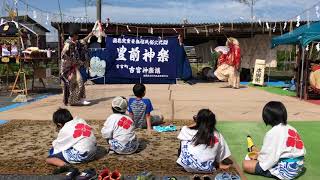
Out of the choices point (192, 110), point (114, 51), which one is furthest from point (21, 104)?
point (114, 51)

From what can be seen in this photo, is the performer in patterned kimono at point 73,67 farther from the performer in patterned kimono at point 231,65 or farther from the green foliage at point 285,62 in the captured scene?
the green foliage at point 285,62

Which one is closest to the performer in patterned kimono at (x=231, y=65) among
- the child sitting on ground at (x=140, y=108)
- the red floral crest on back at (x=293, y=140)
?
the child sitting on ground at (x=140, y=108)

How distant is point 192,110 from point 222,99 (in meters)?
2.43

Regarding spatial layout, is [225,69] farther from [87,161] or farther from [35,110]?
[87,161]

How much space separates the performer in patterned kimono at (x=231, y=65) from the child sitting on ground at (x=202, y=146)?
37.1 ft

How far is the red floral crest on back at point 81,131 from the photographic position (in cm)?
540

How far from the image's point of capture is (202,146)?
5031 mm

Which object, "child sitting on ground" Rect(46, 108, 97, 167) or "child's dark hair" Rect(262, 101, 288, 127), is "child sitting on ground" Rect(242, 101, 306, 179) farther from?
"child sitting on ground" Rect(46, 108, 97, 167)

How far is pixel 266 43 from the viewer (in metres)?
19.8

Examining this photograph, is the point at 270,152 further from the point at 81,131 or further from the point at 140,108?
the point at 140,108

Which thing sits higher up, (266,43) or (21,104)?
(266,43)

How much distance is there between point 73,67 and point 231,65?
7.58m

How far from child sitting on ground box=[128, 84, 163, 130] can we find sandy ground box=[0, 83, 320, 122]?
139cm

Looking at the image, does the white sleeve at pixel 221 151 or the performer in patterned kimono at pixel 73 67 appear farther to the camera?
the performer in patterned kimono at pixel 73 67
